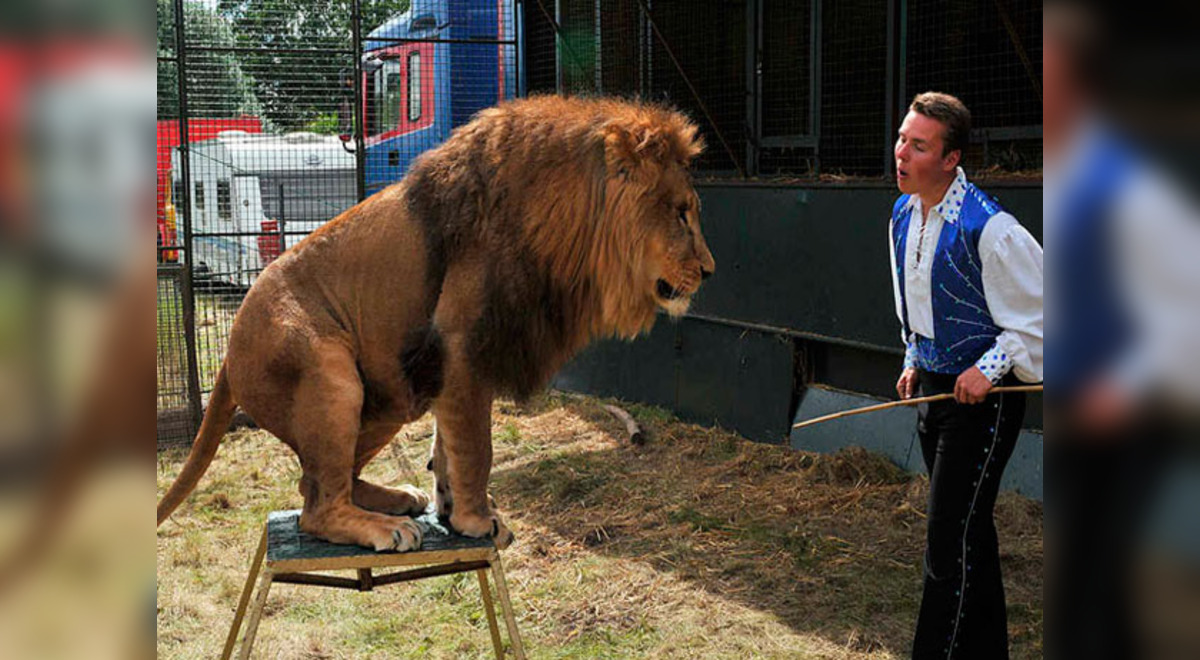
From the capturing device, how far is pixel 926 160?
12.8ft

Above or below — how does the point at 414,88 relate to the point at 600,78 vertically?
above

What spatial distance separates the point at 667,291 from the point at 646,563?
245 cm

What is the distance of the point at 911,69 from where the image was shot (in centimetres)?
761

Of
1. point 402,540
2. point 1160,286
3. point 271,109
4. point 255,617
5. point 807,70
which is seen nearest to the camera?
point 1160,286

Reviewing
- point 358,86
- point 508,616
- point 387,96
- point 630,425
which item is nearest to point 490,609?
point 508,616

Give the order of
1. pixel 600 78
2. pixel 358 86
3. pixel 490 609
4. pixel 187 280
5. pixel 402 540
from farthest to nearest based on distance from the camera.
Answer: pixel 600 78 < pixel 358 86 < pixel 187 280 < pixel 490 609 < pixel 402 540

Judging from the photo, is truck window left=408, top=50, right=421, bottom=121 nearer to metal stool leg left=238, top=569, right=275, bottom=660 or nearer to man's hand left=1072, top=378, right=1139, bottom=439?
metal stool leg left=238, top=569, right=275, bottom=660

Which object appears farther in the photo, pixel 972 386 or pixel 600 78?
pixel 600 78

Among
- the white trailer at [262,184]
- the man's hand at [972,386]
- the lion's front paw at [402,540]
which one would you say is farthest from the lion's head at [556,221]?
the white trailer at [262,184]

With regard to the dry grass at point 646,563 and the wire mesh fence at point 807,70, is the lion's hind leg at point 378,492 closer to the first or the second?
the dry grass at point 646,563

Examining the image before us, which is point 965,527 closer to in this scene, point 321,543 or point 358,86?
point 321,543

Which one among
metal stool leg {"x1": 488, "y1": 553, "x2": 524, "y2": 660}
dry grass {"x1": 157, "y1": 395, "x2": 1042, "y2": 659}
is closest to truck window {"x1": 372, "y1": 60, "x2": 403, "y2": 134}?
dry grass {"x1": 157, "y1": 395, "x2": 1042, "y2": 659}

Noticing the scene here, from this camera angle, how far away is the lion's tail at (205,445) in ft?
13.3

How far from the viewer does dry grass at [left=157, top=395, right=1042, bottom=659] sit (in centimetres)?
531
